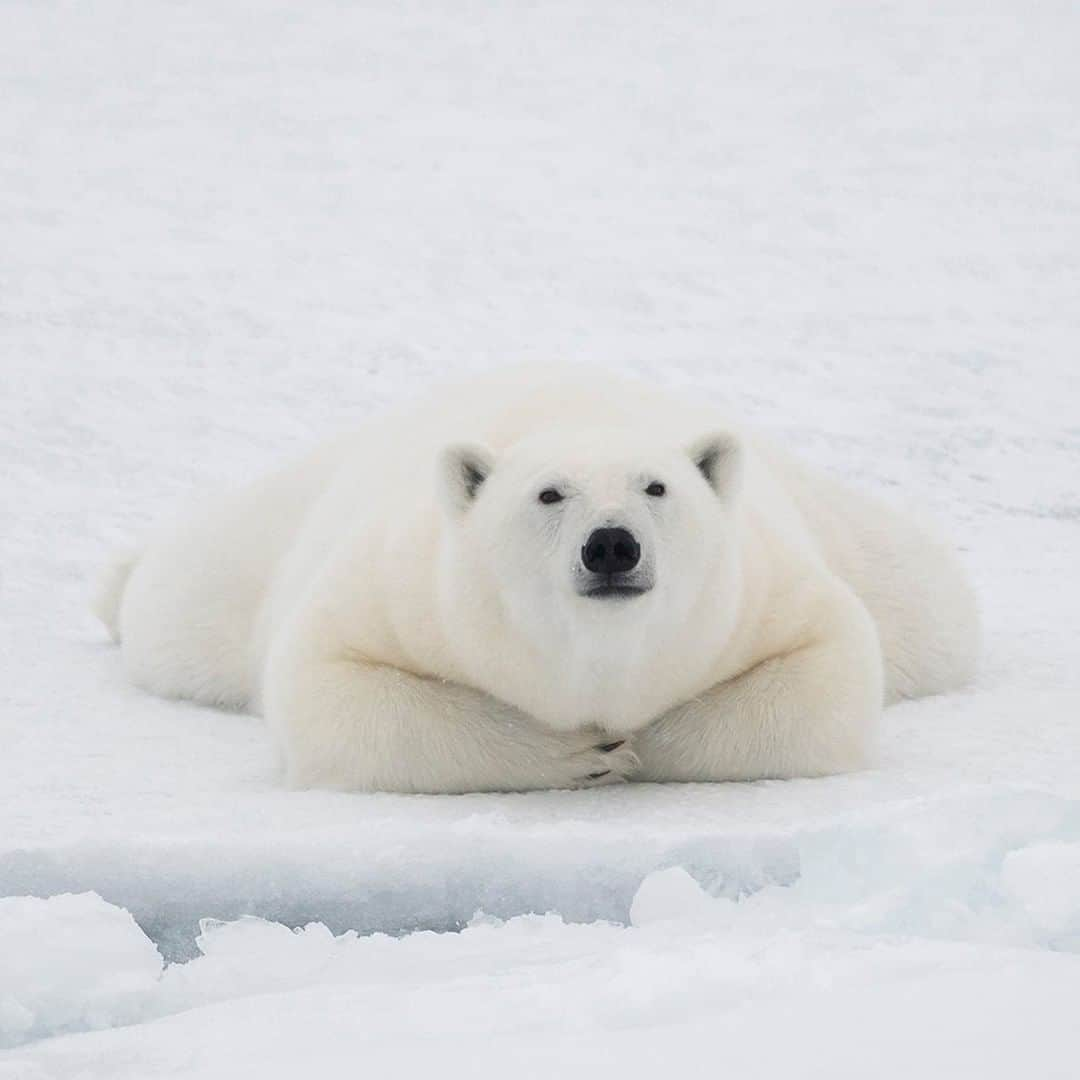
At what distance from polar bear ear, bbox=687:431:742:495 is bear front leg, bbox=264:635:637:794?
0.56 meters

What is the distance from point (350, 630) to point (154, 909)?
1080 millimetres

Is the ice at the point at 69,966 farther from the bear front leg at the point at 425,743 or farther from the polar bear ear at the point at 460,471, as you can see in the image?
the polar bear ear at the point at 460,471

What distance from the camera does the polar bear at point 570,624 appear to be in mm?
3627

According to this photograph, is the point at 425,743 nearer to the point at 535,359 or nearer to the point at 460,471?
the point at 460,471

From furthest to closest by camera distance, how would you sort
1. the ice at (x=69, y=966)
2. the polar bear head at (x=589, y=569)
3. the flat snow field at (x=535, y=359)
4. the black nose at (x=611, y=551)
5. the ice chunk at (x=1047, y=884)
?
the polar bear head at (x=589, y=569), the black nose at (x=611, y=551), the ice chunk at (x=1047, y=884), the ice at (x=69, y=966), the flat snow field at (x=535, y=359)

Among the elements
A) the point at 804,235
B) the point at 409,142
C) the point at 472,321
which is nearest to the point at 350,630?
the point at 472,321

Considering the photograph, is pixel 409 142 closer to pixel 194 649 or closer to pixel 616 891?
pixel 194 649

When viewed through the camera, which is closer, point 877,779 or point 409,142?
point 877,779

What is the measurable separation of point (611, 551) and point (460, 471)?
53 centimetres

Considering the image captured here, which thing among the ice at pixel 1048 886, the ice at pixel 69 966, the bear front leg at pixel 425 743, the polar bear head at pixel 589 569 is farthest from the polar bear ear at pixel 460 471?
the ice at pixel 1048 886

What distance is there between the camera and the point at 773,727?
12.7ft

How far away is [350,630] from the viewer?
4.05m

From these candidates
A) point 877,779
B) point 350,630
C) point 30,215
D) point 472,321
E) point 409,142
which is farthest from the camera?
point 409,142

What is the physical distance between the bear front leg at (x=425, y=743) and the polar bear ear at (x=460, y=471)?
384 mm
